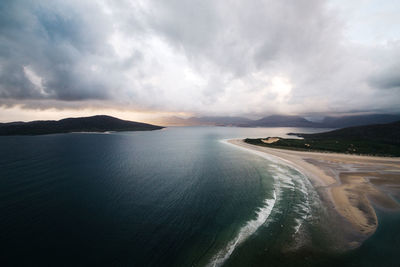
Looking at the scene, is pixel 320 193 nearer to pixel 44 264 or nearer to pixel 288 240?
pixel 288 240

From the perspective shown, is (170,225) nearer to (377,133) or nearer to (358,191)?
(358,191)

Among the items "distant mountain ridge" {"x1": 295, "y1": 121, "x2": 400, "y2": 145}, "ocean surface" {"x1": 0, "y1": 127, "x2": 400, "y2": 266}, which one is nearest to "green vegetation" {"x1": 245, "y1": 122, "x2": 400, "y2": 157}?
"distant mountain ridge" {"x1": 295, "y1": 121, "x2": 400, "y2": 145}

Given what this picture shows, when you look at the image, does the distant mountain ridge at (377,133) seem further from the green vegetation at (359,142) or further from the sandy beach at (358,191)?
the sandy beach at (358,191)

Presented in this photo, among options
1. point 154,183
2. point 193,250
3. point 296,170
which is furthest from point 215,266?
point 296,170

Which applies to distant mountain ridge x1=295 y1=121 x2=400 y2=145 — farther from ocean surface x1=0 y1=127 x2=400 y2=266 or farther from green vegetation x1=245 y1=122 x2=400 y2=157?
ocean surface x1=0 y1=127 x2=400 y2=266

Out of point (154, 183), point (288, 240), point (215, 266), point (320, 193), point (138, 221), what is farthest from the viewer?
point (154, 183)

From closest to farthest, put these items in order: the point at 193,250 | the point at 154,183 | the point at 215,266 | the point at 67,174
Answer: the point at 215,266, the point at 193,250, the point at 154,183, the point at 67,174

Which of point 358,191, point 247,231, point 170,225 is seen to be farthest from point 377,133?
point 170,225
